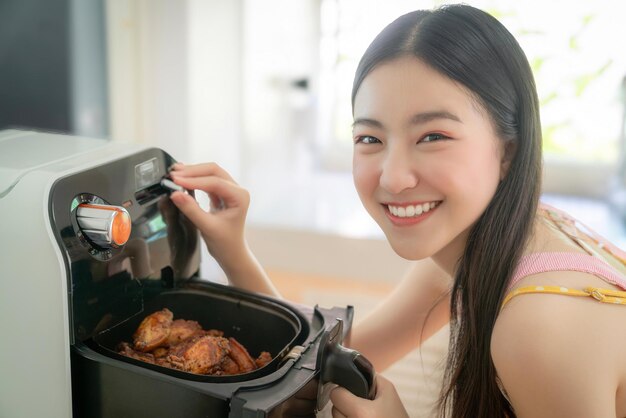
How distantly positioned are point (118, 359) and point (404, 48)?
1.51 ft

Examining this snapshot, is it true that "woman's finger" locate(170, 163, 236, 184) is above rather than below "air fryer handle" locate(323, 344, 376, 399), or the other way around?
above

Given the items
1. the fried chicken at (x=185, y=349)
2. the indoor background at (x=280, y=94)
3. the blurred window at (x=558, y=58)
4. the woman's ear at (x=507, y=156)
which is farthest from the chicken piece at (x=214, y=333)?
the blurred window at (x=558, y=58)

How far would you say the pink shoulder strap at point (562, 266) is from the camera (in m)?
0.86

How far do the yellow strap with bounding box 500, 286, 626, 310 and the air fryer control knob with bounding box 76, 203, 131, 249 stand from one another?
0.44 meters

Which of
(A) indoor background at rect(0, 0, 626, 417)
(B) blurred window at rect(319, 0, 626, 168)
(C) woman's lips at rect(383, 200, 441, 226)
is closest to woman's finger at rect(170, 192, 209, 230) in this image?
(C) woman's lips at rect(383, 200, 441, 226)

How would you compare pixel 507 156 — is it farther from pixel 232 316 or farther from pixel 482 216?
pixel 232 316

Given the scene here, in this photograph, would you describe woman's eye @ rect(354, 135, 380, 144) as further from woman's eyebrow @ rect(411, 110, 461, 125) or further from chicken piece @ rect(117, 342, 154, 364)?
chicken piece @ rect(117, 342, 154, 364)

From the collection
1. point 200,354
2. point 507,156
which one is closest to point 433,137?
point 507,156

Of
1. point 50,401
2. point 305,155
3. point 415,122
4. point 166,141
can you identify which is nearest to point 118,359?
point 50,401

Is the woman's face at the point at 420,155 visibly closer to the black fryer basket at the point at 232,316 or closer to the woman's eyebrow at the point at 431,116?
the woman's eyebrow at the point at 431,116

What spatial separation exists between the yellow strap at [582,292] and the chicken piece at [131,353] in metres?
0.41

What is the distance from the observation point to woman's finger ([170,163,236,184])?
0.92 metres

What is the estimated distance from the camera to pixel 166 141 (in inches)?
78.0

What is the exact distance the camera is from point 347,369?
2.39 feet
